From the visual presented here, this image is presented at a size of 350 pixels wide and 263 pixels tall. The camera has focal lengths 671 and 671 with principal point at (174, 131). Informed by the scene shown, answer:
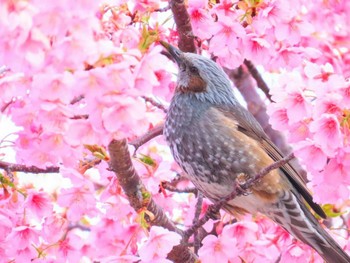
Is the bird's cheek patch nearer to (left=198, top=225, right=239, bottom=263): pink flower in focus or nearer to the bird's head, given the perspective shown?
the bird's head

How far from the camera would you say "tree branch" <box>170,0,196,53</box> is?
3065 millimetres

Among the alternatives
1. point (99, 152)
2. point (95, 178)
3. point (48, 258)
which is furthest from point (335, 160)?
point (95, 178)

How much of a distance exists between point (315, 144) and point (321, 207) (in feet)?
2.89

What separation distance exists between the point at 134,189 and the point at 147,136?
2.51ft

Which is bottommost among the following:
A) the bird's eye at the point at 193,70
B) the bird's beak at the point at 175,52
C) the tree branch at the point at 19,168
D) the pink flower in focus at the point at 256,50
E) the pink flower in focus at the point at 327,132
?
the tree branch at the point at 19,168

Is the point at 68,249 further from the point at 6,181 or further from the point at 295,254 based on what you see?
A: the point at 295,254

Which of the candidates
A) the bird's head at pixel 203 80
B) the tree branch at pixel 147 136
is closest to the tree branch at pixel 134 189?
the tree branch at pixel 147 136

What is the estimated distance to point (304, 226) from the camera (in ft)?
10.5

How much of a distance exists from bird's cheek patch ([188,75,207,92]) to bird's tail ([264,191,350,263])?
0.69 m

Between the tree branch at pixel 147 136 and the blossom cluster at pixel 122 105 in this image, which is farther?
the tree branch at pixel 147 136

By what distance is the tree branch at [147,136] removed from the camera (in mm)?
3010

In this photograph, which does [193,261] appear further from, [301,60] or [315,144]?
[301,60]

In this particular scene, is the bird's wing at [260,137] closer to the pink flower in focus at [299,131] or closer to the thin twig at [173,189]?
the thin twig at [173,189]

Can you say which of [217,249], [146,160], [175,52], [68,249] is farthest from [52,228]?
[175,52]
